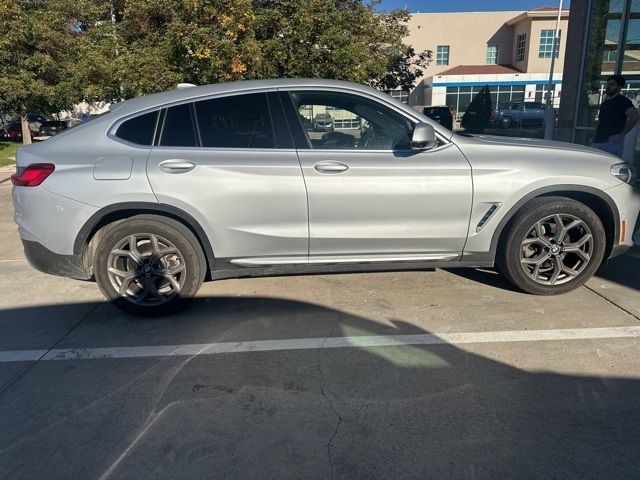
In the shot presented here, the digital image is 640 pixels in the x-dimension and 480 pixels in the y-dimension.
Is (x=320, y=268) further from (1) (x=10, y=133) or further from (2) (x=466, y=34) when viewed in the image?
(2) (x=466, y=34)

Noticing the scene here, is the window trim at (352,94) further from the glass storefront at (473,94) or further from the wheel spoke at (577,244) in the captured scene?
the glass storefront at (473,94)

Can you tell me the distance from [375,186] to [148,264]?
1.93m

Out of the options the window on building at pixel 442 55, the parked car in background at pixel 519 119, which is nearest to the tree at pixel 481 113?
the parked car in background at pixel 519 119

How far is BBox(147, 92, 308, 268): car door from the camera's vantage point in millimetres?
3836

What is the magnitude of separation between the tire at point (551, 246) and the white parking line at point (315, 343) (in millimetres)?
664

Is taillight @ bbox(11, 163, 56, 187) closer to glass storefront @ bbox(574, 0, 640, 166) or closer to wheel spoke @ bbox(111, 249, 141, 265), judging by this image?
wheel spoke @ bbox(111, 249, 141, 265)

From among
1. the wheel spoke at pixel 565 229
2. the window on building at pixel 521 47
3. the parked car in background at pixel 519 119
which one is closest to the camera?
the wheel spoke at pixel 565 229

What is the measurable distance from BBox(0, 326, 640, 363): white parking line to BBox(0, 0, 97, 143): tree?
1592 centimetres

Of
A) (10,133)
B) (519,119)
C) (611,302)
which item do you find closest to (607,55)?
(611,302)

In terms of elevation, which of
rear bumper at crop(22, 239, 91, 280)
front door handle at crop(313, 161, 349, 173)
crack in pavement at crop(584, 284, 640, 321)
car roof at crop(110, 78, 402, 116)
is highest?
car roof at crop(110, 78, 402, 116)

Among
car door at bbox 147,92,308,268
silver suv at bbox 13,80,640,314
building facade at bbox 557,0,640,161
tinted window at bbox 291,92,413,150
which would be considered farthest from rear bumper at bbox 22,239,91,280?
building facade at bbox 557,0,640,161

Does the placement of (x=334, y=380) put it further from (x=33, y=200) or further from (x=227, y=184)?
(x=33, y=200)

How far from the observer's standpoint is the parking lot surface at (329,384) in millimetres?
2438

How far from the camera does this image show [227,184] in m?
3.85
